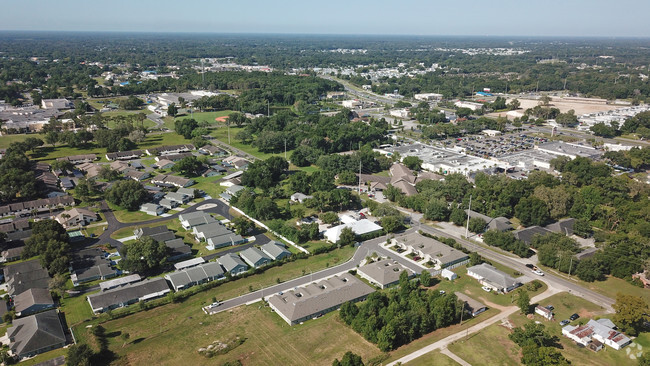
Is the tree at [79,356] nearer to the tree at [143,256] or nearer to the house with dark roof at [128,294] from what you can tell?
the house with dark roof at [128,294]

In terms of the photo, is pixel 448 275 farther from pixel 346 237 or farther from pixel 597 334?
pixel 597 334

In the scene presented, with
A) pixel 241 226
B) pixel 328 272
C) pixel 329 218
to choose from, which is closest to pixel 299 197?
pixel 329 218

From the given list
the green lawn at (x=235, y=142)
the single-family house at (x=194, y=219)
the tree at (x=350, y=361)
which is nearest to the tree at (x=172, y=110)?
the green lawn at (x=235, y=142)

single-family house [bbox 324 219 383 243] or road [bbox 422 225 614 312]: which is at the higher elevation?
single-family house [bbox 324 219 383 243]

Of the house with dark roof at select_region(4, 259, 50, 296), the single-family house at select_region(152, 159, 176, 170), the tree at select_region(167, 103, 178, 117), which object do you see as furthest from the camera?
the tree at select_region(167, 103, 178, 117)

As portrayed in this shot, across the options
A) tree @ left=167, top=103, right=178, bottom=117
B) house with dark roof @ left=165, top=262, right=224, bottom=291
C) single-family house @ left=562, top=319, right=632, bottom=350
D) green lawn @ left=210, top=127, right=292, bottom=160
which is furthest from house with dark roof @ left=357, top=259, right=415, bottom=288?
tree @ left=167, top=103, right=178, bottom=117

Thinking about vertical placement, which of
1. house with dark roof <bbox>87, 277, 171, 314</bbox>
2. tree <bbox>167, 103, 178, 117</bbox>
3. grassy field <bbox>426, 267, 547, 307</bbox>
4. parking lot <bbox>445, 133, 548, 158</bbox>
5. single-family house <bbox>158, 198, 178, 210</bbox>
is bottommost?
grassy field <bbox>426, 267, 547, 307</bbox>

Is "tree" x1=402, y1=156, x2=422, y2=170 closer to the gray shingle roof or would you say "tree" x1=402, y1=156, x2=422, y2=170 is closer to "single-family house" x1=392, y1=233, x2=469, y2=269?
"single-family house" x1=392, y1=233, x2=469, y2=269
